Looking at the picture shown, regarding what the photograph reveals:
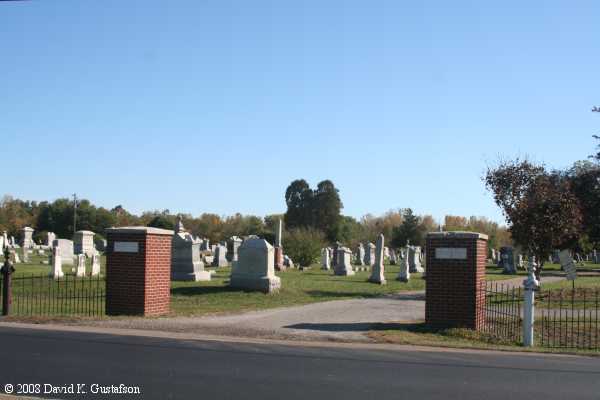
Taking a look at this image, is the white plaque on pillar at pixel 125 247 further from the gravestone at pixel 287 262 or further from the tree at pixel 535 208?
the gravestone at pixel 287 262

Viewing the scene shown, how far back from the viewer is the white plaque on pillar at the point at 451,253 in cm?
1324

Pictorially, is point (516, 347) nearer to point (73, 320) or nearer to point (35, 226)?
point (73, 320)

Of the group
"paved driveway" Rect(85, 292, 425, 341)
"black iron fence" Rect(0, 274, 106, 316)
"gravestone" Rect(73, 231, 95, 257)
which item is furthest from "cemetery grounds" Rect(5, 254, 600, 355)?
"gravestone" Rect(73, 231, 95, 257)

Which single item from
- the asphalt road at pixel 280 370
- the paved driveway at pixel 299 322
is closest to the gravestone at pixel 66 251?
the paved driveway at pixel 299 322

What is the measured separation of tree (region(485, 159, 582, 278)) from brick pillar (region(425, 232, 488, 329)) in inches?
375

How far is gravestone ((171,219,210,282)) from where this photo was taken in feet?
78.2

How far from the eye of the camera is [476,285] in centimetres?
1301

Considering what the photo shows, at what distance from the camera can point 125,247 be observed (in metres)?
14.7

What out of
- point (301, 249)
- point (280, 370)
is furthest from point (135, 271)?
point (301, 249)

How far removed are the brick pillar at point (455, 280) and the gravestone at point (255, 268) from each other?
766 cm

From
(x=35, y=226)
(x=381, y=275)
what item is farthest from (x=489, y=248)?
(x=35, y=226)

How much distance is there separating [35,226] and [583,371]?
8036 centimetres

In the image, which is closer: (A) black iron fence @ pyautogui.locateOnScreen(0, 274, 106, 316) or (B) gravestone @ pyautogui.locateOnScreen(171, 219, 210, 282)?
(A) black iron fence @ pyautogui.locateOnScreen(0, 274, 106, 316)

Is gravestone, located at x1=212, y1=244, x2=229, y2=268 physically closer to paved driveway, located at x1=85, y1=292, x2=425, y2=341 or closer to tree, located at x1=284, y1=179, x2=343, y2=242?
paved driveway, located at x1=85, y1=292, x2=425, y2=341
